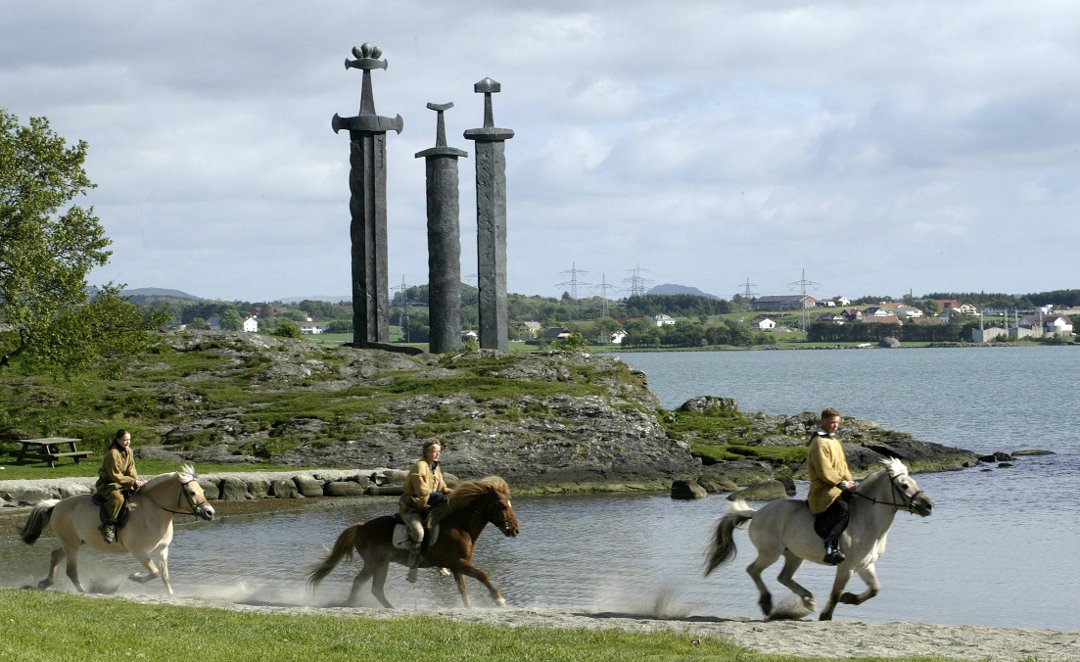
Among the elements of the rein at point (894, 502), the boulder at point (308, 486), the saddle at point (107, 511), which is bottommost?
the boulder at point (308, 486)

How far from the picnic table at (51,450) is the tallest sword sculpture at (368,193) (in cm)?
1448

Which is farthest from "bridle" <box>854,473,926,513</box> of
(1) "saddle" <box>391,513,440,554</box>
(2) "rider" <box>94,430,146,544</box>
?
(2) "rider" <box>94,430,146,544</box>

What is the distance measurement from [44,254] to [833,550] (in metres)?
29.0

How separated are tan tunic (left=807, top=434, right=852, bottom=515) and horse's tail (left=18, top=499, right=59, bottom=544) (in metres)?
11.9

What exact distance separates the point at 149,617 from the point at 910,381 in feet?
471

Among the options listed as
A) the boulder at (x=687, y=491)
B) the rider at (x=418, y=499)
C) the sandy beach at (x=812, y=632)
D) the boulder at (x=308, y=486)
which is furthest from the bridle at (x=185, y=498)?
the boulder at (x=687, y=491)

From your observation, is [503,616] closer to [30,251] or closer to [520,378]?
[30,251]

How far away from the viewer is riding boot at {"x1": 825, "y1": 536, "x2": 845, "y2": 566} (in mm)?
17969

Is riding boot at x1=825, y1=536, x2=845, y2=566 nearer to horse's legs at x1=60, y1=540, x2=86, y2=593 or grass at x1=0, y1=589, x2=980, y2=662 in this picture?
grass at x1=0, y1=589, x2=980, y2=662

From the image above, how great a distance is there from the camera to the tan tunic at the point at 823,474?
18.0m

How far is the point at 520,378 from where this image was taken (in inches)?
1962

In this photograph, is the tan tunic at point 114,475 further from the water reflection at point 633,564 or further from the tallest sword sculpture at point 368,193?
the tallest sword sculpture at point 368,193

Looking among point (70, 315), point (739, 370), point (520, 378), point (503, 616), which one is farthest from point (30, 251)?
point (739, 370)

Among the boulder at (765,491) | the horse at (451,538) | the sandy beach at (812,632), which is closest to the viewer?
the sandy beach at (812,632)
